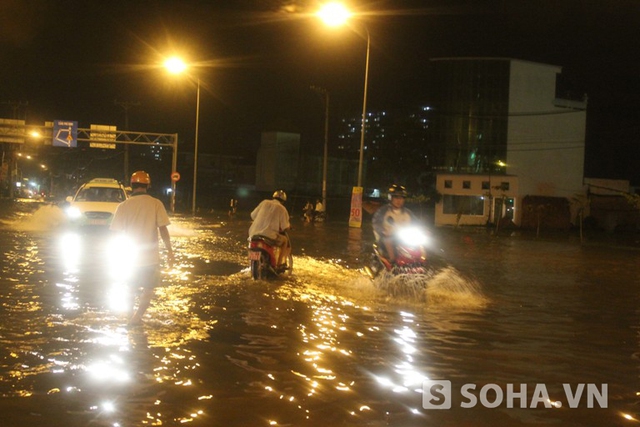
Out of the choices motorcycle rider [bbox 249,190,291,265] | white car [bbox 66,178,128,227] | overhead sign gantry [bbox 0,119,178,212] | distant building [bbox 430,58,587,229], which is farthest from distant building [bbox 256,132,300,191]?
motorcycle rider [bbox 249,190,291,265]

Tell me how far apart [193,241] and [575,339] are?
15.5 meters

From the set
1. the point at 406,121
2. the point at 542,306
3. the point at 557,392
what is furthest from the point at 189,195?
the point at 557,392

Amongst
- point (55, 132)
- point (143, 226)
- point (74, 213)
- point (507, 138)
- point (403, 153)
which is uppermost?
point (507, 138)

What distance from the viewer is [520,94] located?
58281mm

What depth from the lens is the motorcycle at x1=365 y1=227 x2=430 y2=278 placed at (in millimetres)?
11219

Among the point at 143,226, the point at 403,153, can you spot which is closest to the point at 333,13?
the point at 143,226

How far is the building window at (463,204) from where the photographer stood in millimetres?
58250

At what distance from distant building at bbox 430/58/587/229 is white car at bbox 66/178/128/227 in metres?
38.8

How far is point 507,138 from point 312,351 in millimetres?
53439

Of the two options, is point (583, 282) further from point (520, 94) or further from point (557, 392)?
point (520, 94)

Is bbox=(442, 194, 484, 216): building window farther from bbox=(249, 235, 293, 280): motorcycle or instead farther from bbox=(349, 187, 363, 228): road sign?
bbox=(249, 235, 293, 280): motorcycle

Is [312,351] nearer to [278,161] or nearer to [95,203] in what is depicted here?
[95,203]

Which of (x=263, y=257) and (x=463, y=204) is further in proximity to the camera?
(x=463, y=204)

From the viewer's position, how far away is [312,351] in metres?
7.59
